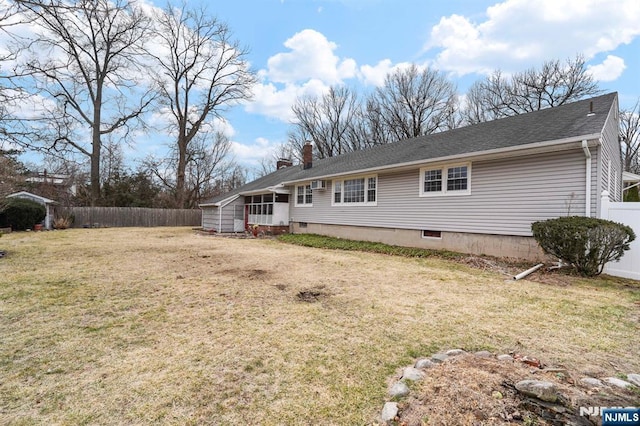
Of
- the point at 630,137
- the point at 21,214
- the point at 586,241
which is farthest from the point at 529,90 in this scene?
the point at 21,214

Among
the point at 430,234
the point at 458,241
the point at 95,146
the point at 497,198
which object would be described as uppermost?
the point at 95,146

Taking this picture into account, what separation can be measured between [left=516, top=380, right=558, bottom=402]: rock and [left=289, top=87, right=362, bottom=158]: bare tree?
104 ft

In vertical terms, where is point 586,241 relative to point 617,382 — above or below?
above

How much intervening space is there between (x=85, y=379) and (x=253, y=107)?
30643mm

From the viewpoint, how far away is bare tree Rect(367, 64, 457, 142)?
91.7 feet

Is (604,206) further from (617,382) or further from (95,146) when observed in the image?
(95,146)

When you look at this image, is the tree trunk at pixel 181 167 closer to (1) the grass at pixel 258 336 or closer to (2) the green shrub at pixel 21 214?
(2) the green shrub at pixel 21 214

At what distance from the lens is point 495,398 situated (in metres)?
2.18

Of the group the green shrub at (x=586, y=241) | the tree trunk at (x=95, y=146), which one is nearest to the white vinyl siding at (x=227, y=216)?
the tree trunk at (x=95, y=146)

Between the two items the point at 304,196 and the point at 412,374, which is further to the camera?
the point at 304,196

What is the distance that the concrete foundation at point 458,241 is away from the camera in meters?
8.25

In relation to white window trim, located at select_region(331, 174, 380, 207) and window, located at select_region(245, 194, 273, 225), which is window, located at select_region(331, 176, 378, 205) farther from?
window, located at select_region(245, 194, 273, 225)

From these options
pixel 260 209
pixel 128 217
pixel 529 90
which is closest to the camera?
pixel 260 209

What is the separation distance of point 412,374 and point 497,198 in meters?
7.82
